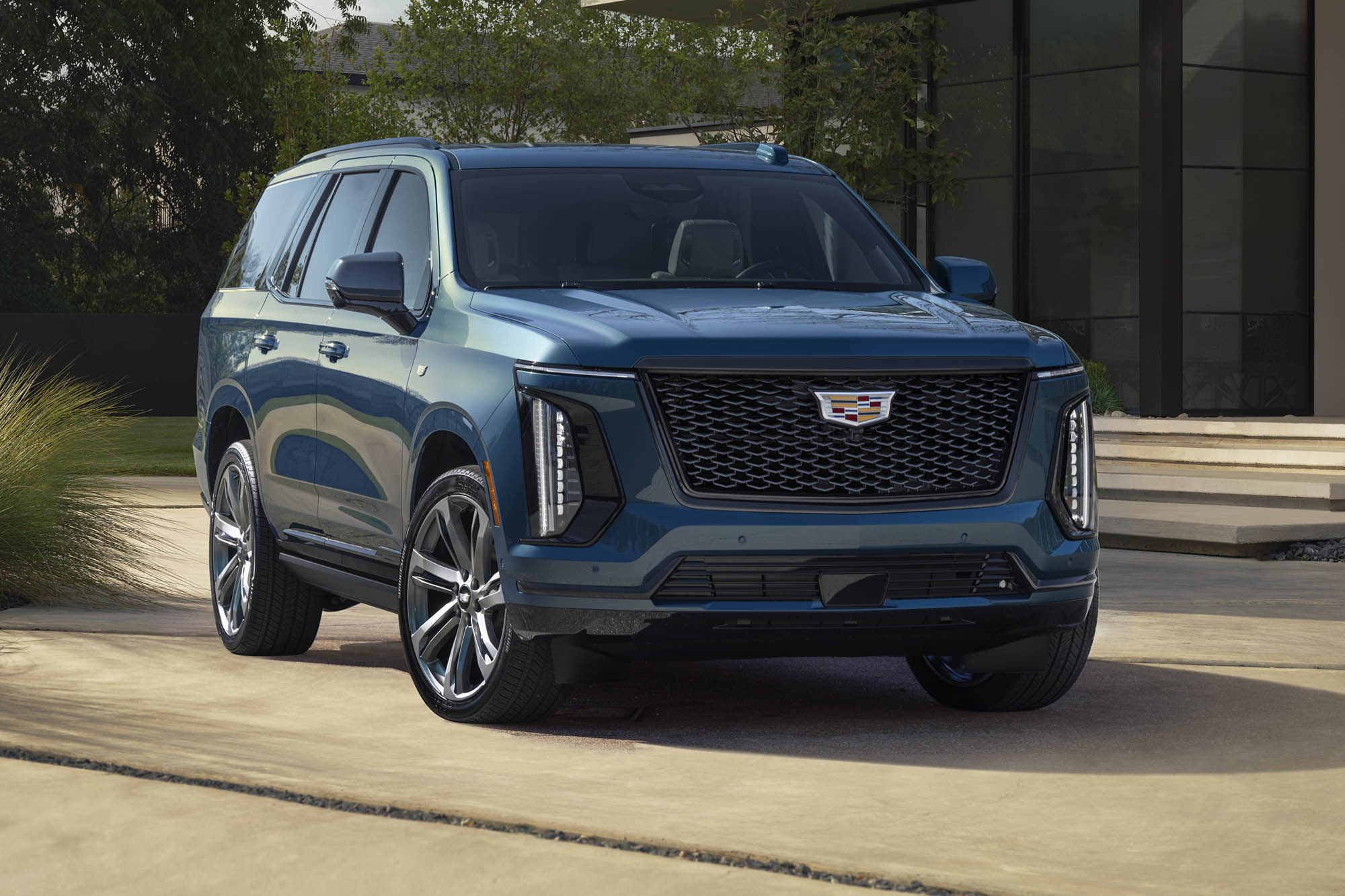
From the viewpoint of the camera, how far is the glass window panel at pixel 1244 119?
80.9 feet

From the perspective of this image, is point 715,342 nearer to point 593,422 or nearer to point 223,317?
point 593,422

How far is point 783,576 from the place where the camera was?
6137mm

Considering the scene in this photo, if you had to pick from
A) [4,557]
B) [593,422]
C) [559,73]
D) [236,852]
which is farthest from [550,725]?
[559,73]

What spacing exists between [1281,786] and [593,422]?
7.50ft

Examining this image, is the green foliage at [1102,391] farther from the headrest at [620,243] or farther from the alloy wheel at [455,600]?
the alloy wheel at [455,600]

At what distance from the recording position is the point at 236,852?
4879 millimetres

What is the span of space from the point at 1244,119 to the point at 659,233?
1900cm

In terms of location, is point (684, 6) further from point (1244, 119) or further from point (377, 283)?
point (377, 283)

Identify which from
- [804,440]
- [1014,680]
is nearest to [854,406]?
[804,440]

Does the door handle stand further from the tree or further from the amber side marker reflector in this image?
the tree

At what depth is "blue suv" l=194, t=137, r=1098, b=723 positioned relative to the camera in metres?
6.13

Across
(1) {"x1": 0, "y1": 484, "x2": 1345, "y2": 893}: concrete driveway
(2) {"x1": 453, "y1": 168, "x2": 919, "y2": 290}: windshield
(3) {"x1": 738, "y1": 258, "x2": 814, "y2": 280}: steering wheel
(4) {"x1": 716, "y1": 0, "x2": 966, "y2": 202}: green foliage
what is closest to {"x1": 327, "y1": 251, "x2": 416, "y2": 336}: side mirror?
(2) {"x1": 453, "y1": 168, "x2": 919, "y2": 290}: windshield

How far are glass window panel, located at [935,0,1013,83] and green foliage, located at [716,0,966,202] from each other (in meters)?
2.57

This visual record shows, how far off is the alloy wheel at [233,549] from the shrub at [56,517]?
1285 mm
